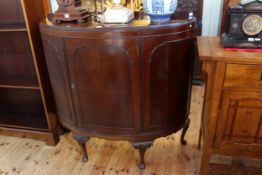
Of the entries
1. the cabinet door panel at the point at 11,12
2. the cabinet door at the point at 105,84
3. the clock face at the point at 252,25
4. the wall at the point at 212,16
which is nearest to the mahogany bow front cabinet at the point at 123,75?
the cabinet door at the point at 105,84

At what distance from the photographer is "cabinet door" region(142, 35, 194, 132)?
4.21ft

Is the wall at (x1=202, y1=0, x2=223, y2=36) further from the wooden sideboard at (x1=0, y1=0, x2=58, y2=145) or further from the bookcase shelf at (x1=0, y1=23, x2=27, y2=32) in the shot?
the bookcase shelf at (x1=0, y1=23, x2=27, y2=32)

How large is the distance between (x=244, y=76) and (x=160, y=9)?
0.56 m

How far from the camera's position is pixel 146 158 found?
1.82 meters

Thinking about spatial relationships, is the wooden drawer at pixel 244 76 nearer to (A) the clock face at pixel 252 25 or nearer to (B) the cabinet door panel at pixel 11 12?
(A) the clock face at pixel 252 25

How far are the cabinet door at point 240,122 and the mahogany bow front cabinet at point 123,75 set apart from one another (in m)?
0.31

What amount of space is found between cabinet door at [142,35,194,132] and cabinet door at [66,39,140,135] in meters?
0.07

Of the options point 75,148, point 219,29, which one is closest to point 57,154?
point 75,148

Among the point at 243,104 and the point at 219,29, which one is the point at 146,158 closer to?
the point at 243,104

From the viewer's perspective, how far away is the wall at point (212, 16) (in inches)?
99.4

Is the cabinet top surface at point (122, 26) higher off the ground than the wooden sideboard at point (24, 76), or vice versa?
the cabinet top surface at point (122, 26)

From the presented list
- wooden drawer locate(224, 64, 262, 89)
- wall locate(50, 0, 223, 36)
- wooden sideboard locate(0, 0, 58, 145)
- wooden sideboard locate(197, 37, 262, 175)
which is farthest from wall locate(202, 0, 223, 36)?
wooden sideboard locate(0, 0, 58, 145)

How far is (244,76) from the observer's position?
3.79 feet

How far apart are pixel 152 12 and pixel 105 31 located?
300 millimetres
